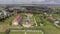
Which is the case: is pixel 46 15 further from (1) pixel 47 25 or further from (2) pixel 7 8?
(2) pixel 7 8

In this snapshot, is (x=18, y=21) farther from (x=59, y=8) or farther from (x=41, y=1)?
(x=59, y=8)

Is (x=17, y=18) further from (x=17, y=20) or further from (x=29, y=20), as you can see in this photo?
(x=29, y=20)

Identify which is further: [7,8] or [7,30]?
[7,8]

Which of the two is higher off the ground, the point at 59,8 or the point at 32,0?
the point at 32,0

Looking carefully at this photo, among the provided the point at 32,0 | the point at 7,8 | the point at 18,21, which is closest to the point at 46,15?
the point at 32,0

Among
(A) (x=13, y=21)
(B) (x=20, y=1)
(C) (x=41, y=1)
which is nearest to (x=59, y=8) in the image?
(C) (x=41, y=1)

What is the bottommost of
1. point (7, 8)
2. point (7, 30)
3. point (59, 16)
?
point (7, 30)

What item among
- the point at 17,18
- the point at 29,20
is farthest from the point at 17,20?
the point at 29,20
